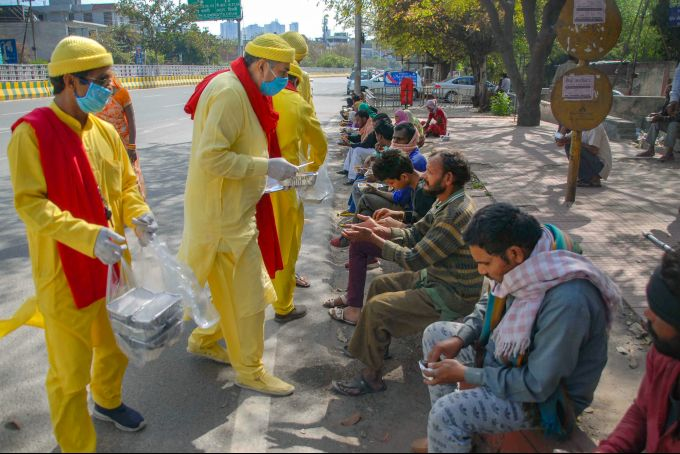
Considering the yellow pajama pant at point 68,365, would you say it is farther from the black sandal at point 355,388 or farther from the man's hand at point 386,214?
the man's hand at point 386,214

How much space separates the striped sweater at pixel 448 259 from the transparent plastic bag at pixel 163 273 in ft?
3.80

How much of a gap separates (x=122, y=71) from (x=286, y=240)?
35527 millimetres

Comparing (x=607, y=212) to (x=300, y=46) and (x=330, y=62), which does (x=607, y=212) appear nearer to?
(x=300, y=46)

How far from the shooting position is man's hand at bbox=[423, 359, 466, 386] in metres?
2.43

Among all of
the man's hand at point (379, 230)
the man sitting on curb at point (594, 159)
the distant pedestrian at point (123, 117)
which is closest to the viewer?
the man's hand at point (379, 230)

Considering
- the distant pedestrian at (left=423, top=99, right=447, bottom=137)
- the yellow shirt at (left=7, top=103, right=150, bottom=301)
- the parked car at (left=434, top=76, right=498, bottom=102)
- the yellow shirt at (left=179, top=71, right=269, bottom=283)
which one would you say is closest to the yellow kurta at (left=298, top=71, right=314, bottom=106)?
the yellow shirt at (left=179, top=71, right=269, bottom=283)

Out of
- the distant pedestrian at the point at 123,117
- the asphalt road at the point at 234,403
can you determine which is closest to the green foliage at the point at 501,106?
the distant pedestrian at the point at 123,117

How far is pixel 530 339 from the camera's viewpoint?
2.33 meters

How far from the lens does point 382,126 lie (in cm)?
704

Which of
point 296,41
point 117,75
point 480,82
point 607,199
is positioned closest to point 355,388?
point 296,41

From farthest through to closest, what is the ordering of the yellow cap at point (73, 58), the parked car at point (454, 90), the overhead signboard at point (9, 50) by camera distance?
the overhead signboard at point (9, 50) → the parked car at point (454, 90) → the yellow cap at point (73, 58)

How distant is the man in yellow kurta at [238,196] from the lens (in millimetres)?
3010

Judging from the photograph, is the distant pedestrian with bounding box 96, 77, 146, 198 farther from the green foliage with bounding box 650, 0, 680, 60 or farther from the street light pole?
the green foliage with bounding box 650, 0, 680, 60

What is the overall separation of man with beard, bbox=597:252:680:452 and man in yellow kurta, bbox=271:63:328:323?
2634 millimetres
